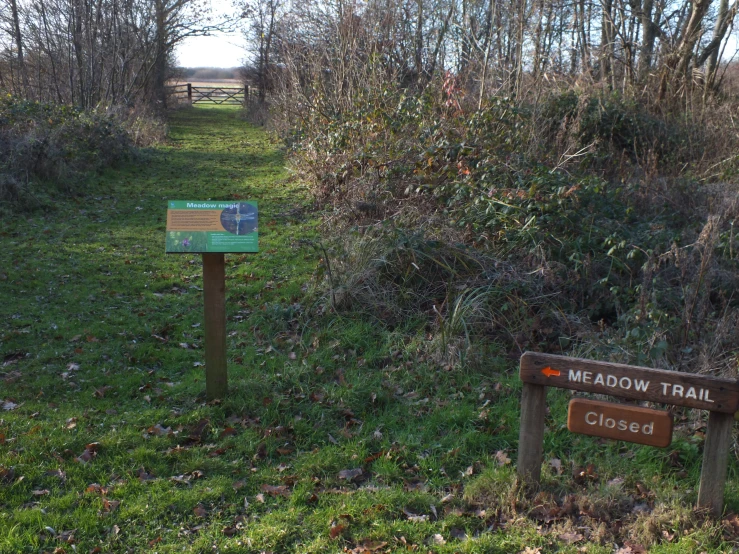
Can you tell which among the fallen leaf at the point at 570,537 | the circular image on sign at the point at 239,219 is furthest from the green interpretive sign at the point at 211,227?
the fallen leaf at the point at 570,537

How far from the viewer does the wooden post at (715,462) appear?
3746mm

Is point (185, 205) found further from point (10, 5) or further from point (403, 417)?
point (10, 5)

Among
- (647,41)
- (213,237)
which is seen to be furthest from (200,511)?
(647,41)

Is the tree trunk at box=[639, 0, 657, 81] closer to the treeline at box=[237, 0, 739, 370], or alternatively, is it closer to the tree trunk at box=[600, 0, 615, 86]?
the treeline at box=[237, 0, 739, 370]

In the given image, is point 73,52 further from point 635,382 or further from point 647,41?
point 635,382

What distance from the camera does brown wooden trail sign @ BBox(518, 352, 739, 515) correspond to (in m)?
3.65

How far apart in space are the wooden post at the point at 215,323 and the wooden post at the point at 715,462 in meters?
3.53

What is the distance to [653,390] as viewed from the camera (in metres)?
3.73

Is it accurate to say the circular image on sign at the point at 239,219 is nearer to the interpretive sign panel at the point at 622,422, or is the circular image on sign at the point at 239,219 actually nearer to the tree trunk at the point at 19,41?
the interpretive sign panel at the point at 622,422

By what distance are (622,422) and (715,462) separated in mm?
563

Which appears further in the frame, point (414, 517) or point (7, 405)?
point (7, 405)

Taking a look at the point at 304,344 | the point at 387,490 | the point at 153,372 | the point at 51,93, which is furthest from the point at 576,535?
the point at 51,93

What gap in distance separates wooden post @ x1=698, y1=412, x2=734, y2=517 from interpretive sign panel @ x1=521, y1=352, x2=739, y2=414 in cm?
13

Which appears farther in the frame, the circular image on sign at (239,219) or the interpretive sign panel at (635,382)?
the circular image on sign at (239,219)
